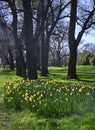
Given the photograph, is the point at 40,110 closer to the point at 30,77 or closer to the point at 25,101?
the point at 25,101

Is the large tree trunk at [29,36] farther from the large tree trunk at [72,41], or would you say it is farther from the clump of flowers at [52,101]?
the clump of flowers at [52,101]

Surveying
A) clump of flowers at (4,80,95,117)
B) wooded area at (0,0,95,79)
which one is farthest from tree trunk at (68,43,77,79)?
clump of flowers at (4,80,95,117)

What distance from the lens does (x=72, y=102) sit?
8531 mm

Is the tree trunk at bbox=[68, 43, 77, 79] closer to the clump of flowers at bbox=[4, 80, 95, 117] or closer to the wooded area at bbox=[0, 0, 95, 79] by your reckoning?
the wooded area at bbox=[0, 0, 95, 79]

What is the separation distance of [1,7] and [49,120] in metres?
17.6

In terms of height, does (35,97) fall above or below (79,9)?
below

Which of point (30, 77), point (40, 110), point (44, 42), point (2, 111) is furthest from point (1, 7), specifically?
point (40, 110)

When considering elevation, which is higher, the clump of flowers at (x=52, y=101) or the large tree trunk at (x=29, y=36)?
the large tree trunk at (x=29, y=36)

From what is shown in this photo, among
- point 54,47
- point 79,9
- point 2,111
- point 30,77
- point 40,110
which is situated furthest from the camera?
point 54,47

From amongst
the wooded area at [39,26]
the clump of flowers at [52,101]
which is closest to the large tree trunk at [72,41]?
the wooded area at [39,26]

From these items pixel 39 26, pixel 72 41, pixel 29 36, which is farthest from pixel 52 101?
pixel 39 26

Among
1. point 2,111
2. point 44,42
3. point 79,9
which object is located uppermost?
point 79,9

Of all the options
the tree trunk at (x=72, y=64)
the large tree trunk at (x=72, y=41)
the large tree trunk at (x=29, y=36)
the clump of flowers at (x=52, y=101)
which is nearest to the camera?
the clump of flowers at (x=52, y=101)

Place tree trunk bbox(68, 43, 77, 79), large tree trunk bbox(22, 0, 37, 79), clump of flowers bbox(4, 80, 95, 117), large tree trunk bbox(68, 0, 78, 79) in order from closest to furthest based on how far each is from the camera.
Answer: clump of flowers bbox(4, 80, 95, 117) < large tree trunk bbox(22, 0, 37, 79) < large tree trunk bbox(68, 0, 78, 79) < tree trunk bbox(68, 43, 77, 79)
